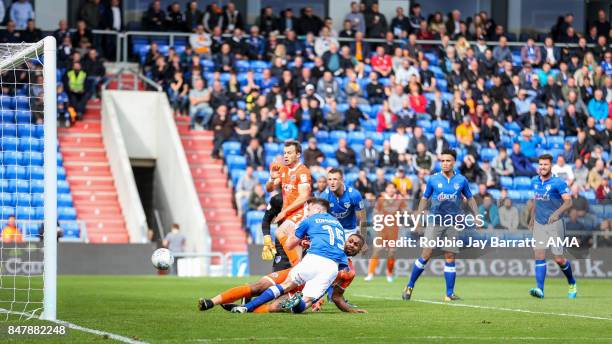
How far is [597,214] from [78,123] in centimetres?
1383

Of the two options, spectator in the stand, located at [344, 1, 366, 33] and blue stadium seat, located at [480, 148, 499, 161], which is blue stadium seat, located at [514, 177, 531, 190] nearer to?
blue stadium seat, located at [480, 148, 499, 161]

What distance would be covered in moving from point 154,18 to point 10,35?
4713 millimetres

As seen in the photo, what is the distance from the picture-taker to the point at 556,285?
23766 millimetres

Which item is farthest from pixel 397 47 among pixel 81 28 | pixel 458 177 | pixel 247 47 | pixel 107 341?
pixel 107 341

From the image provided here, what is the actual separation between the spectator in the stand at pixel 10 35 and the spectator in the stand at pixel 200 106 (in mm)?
4807

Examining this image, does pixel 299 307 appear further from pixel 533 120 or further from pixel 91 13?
pixel 533 120

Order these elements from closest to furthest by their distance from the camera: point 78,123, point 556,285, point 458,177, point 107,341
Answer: point 107,341 → point 458,177 → point 556,285 → point 78,123

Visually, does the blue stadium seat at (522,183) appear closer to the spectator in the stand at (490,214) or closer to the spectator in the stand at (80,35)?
the spectator in the stand at (490,214)

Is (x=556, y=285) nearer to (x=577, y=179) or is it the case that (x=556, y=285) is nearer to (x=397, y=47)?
(x=577, y=179)

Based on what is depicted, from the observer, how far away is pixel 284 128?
3266cm

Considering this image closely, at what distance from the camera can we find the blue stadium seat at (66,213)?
1180 inches

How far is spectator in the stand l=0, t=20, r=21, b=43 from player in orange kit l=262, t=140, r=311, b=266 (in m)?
18.7

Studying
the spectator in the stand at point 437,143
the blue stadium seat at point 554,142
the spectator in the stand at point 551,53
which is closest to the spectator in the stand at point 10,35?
the spectator in the stand at point 437,143

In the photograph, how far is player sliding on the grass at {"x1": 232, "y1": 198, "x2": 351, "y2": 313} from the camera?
13438 mm
